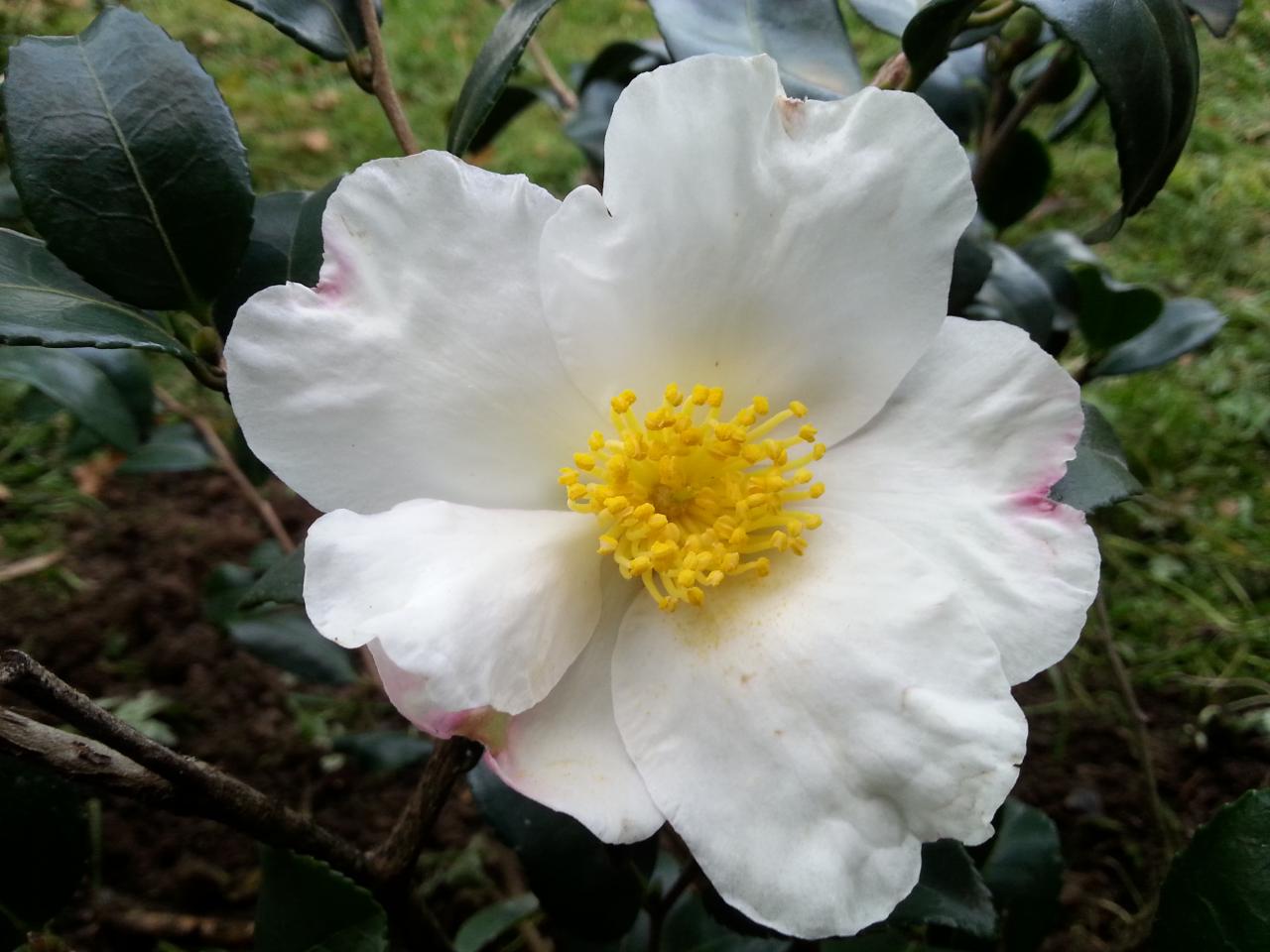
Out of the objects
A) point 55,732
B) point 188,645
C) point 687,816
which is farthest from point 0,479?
point 687,816

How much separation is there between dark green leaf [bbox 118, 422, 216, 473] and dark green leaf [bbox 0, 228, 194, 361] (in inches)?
34.1

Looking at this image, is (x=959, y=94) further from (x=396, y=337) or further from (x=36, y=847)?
(x=36, y=847)

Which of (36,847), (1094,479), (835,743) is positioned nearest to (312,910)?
(36,847)

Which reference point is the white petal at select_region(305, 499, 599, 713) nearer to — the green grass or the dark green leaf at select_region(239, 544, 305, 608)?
the dark green leaf at select_region(239, 544, 305, 608)

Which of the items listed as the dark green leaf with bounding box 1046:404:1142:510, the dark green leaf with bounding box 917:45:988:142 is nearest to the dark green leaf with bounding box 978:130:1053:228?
the dark green leaf with bounding box 917:45:988:142

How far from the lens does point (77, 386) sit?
126 cm

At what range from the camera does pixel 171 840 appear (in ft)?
5.18

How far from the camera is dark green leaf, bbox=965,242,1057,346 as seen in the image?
3.83 ft

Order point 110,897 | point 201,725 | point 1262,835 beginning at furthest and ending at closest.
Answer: point 201,725, point 110,897, point 1262,835

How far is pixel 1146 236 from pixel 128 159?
241cm

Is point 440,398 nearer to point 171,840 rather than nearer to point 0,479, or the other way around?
point 171,840

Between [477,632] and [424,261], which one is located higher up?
[424,261]

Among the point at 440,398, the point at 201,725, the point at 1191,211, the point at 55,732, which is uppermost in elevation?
the point at 440,398

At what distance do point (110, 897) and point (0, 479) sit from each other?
1.09 meters
